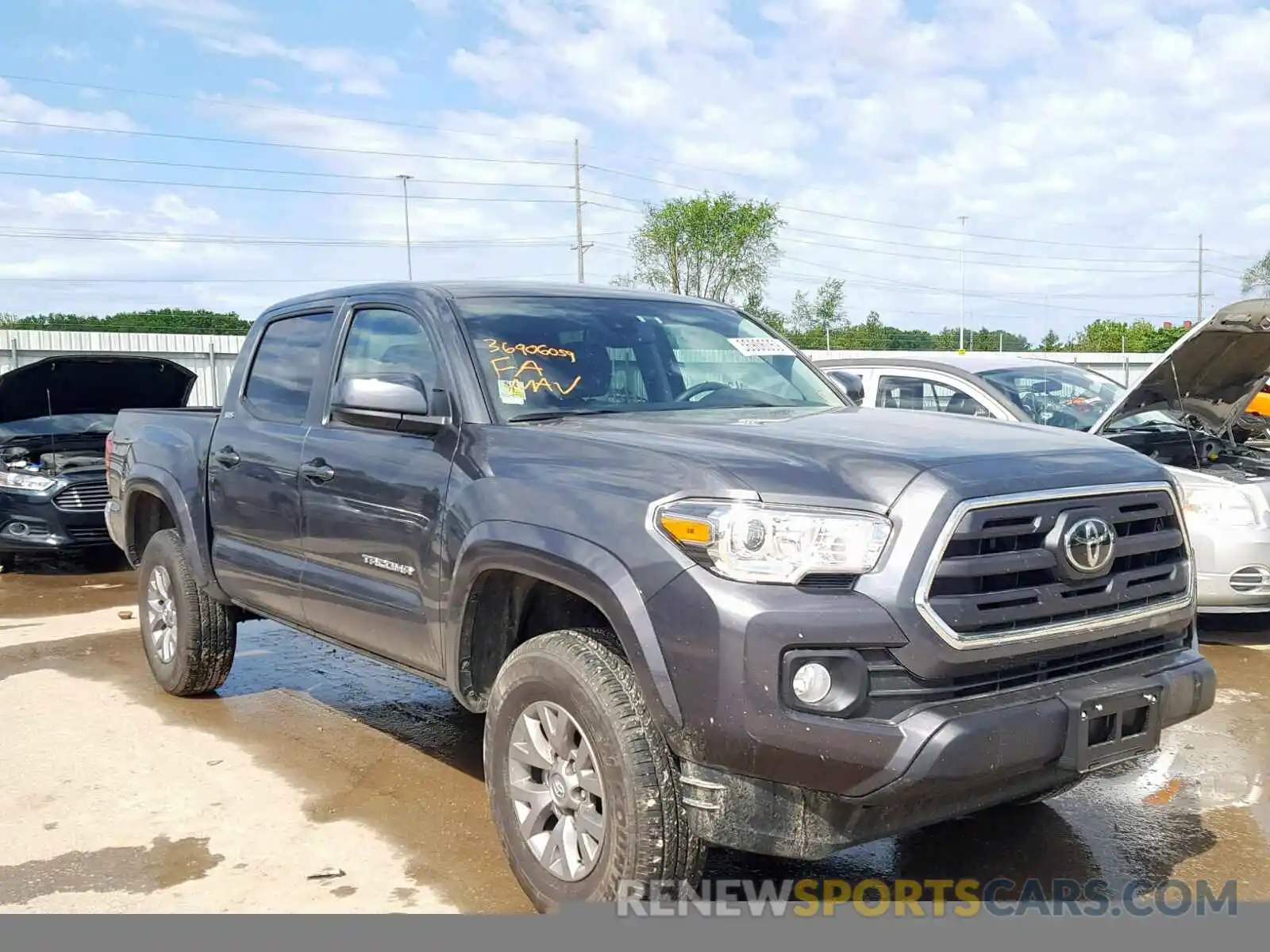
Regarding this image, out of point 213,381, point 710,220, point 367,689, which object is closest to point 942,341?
point 710,220

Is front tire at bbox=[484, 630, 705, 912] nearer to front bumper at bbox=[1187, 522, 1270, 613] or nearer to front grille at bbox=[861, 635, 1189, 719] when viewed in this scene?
front grille at bbox=[861, 635, 1189, 719]

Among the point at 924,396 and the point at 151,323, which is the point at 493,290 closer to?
the point at 924,396

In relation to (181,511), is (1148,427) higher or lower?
higher

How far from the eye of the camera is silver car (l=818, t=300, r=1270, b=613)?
21.1 ft

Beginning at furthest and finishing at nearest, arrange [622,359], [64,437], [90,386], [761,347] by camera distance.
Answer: [90,386]
[64,437]
[761,347]
[622,359]

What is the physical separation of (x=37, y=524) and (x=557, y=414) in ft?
24.5

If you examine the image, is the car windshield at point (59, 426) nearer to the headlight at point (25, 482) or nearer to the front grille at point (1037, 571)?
the headlight at point (25, 482)

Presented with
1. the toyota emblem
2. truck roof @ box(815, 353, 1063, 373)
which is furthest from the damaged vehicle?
the toyota emblem

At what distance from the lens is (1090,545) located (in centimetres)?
317

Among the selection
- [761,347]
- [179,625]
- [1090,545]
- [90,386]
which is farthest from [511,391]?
[90,386]

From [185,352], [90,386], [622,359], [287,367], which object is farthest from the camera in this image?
[185,352]

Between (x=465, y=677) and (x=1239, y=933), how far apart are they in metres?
2.45

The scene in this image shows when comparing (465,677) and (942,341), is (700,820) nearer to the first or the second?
(465,677)

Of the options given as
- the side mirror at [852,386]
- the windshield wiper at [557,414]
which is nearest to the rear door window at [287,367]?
the windshield wiper at [557,414]
